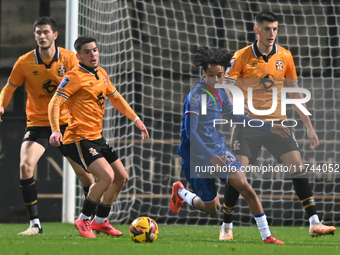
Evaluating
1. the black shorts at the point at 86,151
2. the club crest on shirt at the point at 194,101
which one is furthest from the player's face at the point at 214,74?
the black shorts at the point at 86,151

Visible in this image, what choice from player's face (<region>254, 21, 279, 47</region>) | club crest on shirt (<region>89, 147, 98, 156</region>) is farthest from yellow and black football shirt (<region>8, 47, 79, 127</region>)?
player's face (<region>254, 21, 279, 47</region>)

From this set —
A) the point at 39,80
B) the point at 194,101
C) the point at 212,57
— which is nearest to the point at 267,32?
the point at 212,57

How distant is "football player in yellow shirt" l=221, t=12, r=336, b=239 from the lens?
5.11 meters

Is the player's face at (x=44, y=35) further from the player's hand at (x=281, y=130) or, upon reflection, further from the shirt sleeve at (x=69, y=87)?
the player's hand at (x=281, y=130)

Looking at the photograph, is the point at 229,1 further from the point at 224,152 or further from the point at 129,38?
the point at 224,152

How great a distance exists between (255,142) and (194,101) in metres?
0.76

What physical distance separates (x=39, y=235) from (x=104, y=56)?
295cm

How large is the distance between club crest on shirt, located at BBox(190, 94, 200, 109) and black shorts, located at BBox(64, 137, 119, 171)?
0.89 metres

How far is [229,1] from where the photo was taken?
795cm

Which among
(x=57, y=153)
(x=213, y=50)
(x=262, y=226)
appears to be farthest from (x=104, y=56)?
(x=262, y=226)

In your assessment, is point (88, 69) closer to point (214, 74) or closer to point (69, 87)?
point (69, 87)

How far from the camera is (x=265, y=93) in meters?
5.30

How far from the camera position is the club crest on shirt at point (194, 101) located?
480 cm

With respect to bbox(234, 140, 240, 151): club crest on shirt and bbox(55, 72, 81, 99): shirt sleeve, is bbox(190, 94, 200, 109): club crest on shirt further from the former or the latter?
bbox(55, 72, 81, 99): shirt sleeve
